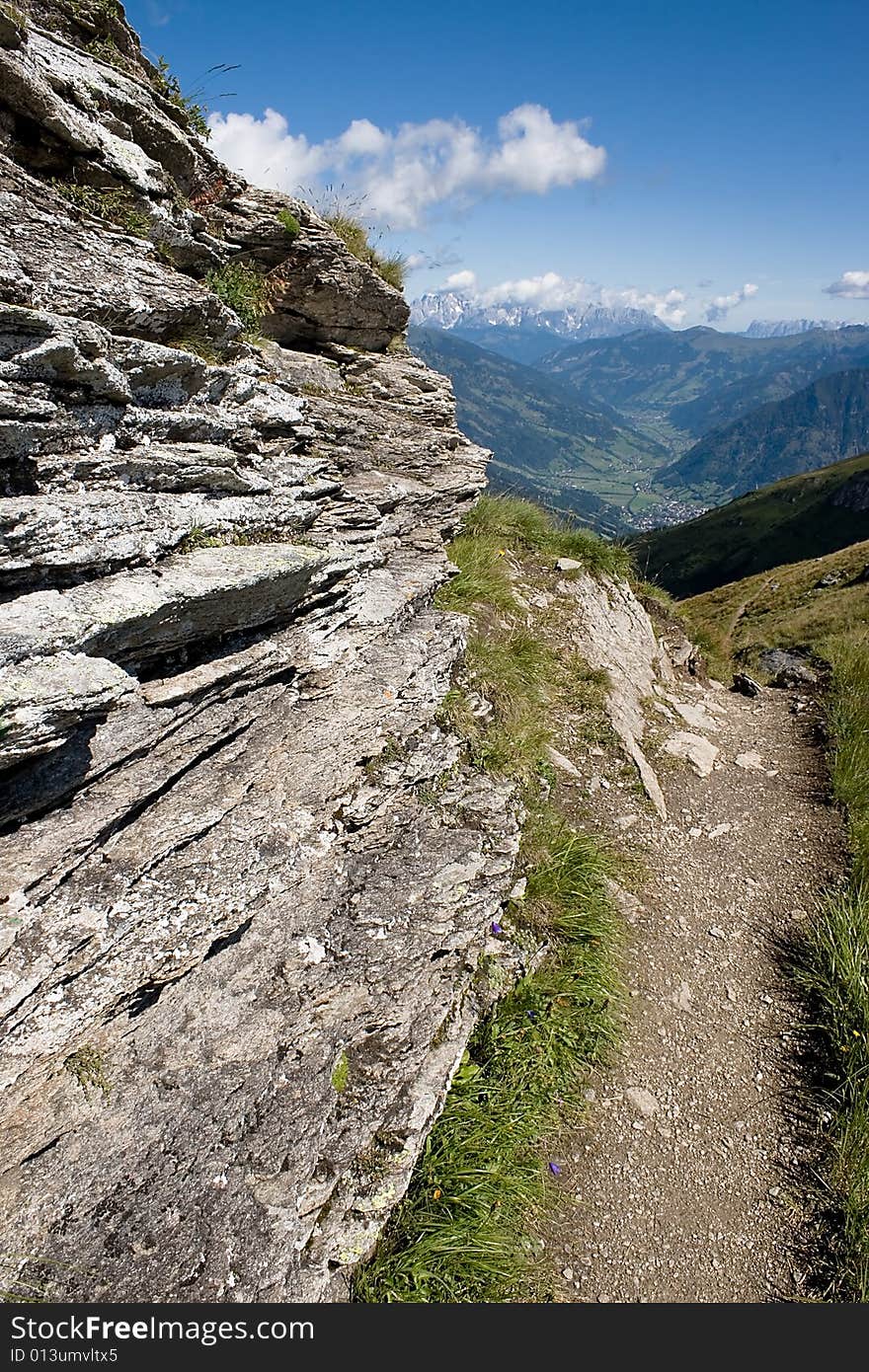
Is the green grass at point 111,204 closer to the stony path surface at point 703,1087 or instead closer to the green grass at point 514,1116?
the green grass at point 514,1116

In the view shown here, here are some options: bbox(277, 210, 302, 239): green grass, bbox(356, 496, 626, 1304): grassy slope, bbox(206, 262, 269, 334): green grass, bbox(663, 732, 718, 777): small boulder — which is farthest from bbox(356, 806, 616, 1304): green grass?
bbox(277, 210, 302, 239): green grass

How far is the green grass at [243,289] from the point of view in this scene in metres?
10.1

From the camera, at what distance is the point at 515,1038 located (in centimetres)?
749

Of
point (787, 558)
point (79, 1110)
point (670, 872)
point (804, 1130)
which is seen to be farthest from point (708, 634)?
point (787, 558)

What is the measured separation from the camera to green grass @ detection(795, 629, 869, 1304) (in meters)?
6.38

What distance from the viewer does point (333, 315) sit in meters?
13.0

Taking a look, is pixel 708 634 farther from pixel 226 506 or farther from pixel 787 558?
pixel 787 558

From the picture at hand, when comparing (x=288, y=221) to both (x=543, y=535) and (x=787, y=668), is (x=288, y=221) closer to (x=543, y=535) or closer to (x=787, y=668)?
(x=543, y=535)

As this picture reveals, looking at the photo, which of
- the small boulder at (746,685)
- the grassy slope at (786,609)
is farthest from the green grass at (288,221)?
the grassy slope at (786,609)

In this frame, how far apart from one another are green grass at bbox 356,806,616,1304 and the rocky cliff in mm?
421

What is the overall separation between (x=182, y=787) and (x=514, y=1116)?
196 inches

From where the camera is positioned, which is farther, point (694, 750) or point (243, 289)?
point (694, 750)

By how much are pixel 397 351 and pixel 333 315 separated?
7.13 feet

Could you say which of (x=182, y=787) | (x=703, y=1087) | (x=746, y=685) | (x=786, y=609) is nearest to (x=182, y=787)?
(x=182, y=787)
